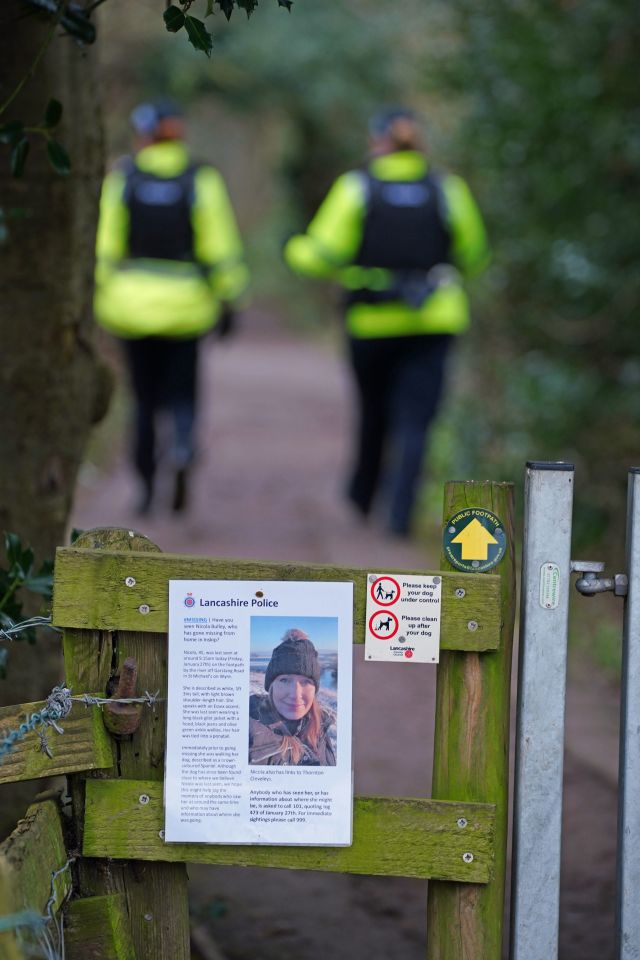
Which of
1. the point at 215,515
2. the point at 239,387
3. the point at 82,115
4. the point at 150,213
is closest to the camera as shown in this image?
the point at 82,115

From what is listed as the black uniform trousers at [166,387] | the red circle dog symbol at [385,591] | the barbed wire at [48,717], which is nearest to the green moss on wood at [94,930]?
the barbed wire at [48,717]

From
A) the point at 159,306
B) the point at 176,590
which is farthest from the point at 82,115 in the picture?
the point at 159,306

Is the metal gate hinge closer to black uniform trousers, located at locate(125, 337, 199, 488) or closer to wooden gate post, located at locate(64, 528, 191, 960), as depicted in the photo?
wooden gate post, located at locate(64, 528, 191, 960)

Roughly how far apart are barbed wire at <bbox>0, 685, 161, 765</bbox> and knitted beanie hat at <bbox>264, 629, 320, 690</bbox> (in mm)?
286

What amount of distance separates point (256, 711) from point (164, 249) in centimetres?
545

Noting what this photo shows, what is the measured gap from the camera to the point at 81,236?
377 centimetres

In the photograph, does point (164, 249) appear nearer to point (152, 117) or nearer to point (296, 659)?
point (152, 117)

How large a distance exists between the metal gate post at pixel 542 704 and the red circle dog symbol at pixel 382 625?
27 cm

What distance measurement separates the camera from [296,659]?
105 inches

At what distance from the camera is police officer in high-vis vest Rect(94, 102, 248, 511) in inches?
304

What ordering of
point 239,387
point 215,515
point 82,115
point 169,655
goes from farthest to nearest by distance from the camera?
point 239,387 < point 215,515 < point 82,115 < point 169,655

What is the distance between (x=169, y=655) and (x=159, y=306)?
17.3 ft

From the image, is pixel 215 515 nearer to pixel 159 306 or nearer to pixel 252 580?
pixel 159 306

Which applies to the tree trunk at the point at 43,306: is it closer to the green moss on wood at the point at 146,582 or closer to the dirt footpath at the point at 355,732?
the dirt footpath at the point at 355,732
